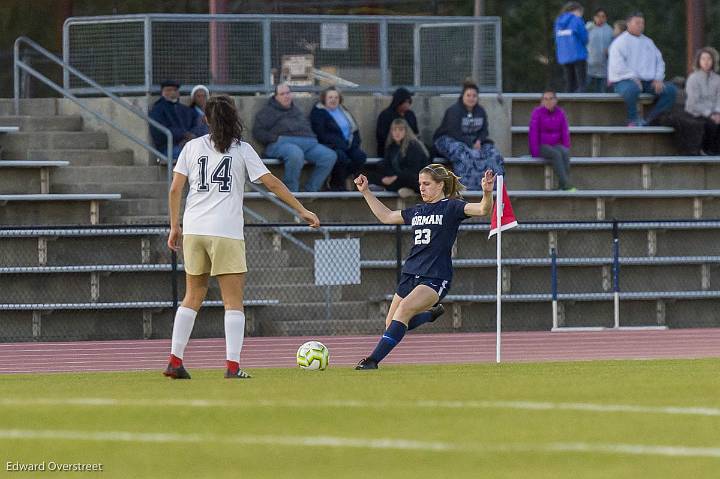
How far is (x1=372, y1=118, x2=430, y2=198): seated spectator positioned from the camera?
22656 mm

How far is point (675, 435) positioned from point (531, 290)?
46.5 feet

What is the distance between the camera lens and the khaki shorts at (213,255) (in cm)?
1223

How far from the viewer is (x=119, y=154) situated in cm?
2323

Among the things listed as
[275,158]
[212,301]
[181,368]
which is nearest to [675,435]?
[181,368]

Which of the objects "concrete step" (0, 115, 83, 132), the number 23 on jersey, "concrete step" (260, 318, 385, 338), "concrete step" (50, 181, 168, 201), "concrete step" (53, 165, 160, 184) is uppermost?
"concrete step" (0, 115, 83, 132)

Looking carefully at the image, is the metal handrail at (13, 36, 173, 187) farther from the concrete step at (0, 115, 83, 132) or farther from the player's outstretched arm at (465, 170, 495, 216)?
the player's outstretched arm at (465, 170, 495, 216)

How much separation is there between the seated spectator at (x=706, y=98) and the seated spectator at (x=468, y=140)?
12.0 feet

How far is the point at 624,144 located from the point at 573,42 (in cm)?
221

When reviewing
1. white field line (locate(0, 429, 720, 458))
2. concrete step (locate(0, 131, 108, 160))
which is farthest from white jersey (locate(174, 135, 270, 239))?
concrete step (locate(0, 131, 108, 160))

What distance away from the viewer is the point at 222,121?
12.3 meters

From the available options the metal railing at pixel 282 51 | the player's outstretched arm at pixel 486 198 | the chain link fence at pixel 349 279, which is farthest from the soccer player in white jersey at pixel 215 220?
the metal railing at pixel 282 51

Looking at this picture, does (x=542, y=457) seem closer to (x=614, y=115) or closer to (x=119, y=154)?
(x=119, y=154)

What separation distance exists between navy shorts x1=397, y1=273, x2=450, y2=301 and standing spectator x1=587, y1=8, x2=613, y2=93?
48.4ft

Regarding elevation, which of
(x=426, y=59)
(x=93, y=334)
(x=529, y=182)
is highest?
(x=426, y=59)
